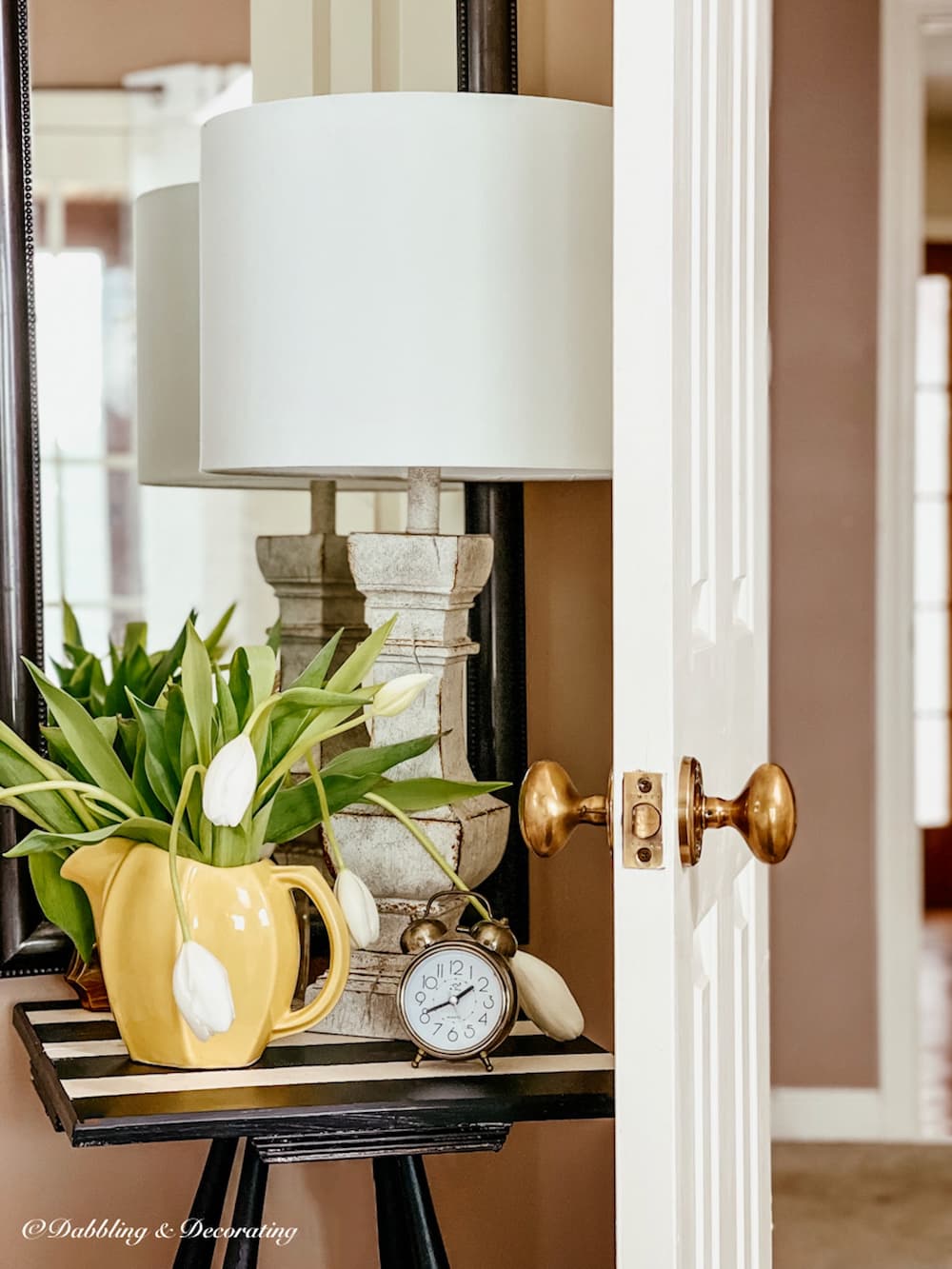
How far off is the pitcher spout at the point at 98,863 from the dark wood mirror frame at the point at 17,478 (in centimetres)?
24

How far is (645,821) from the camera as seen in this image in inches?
33.7

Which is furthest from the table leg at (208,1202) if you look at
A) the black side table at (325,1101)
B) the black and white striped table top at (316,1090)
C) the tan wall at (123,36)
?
the tan wall at (123,36)

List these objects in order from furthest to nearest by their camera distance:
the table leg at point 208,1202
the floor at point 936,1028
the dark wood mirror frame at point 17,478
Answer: the floor at point 936,1028, the dark wood mirror frame at point 17,478, the table leg at point 208,1202

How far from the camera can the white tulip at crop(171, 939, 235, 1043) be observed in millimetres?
1056

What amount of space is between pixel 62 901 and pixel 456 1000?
38 cm

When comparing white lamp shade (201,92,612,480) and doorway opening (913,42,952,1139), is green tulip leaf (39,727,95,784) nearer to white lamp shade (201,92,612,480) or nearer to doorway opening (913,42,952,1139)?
white lamp shade (201,92,612,480)

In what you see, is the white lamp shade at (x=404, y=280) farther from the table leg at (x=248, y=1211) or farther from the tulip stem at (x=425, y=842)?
the table leg at (x=248, y=1211)

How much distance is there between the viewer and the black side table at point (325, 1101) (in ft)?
3.46

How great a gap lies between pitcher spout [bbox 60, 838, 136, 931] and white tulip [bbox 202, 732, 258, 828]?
0.13m

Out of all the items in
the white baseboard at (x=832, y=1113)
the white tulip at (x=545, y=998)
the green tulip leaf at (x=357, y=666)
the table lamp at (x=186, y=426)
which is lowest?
the white baseboard at (x=832, y=1113)

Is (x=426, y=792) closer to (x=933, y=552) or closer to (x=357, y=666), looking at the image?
(x=357, y=666)

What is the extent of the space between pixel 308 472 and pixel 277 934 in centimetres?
39

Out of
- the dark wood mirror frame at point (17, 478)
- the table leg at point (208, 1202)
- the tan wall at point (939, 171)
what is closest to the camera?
the table leg at point (208, 1202)

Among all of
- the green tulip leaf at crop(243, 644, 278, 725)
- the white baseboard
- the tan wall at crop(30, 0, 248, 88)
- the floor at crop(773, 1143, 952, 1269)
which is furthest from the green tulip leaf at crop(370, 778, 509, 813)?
the white baseboard
